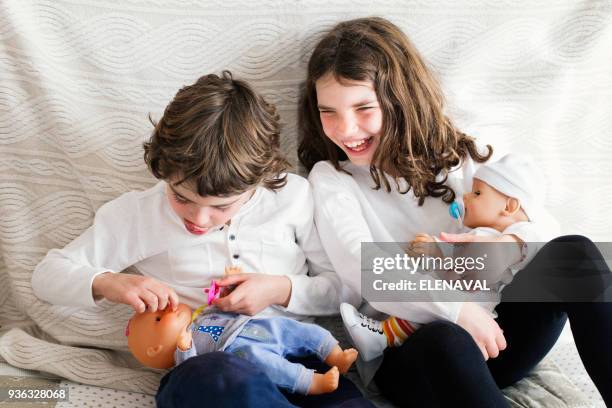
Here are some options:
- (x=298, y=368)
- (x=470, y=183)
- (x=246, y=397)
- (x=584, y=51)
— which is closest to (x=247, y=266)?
(x=298, y=368)

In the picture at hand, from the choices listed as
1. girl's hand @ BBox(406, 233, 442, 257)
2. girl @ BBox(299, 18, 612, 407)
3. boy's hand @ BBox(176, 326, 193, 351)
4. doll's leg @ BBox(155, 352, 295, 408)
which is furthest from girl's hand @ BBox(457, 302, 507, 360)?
boy's hand @ BBox(176, 326, 193, 351)

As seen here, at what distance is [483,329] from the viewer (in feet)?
4.19

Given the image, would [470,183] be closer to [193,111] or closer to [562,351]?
[562,351]

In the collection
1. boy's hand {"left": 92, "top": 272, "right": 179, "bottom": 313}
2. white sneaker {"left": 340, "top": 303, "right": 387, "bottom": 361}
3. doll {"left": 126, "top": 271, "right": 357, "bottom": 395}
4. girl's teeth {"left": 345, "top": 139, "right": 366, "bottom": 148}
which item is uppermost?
girl's teeth {"left": 345, "top": 139, "right": 366, "bottom": 148}

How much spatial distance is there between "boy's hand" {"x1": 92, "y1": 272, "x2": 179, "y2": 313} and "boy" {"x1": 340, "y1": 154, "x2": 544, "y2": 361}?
359 millimetres

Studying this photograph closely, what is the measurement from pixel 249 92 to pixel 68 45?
0.41 m

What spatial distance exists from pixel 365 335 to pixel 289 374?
0.20m

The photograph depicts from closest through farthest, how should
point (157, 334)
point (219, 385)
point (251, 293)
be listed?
point (219, 385) < point (157, 334) < point (251, 293)

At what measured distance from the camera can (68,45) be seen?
1410 mm

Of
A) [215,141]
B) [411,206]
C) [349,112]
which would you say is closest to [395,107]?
[349,112]

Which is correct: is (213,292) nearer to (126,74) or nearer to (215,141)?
(215,141)

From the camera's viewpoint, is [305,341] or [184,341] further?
[305,341]

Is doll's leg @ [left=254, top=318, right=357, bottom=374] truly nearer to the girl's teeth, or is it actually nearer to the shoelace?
the shoelace

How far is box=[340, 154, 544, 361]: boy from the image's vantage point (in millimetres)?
1354
